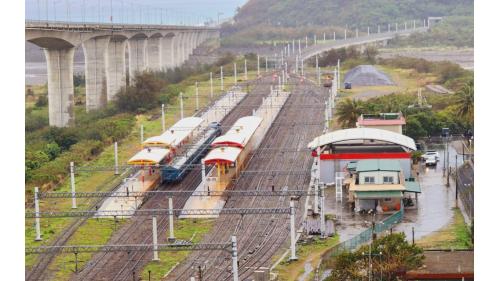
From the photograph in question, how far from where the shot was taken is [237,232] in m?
35.0

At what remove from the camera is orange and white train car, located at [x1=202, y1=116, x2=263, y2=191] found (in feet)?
135

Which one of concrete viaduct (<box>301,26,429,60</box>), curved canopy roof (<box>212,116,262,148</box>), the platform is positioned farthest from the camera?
concrete viaduct (<box>301,26,429,60</box>)

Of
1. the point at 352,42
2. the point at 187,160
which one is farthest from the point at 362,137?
the point at 352,42

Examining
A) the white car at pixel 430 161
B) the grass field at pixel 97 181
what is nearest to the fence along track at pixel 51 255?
the grass field at pixel 97 181

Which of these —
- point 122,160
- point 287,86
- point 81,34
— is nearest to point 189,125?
point 122,160

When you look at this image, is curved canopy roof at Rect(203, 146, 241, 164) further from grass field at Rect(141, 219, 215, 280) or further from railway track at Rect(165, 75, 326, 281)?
grass field at Rect(141, 219, 215, 280)

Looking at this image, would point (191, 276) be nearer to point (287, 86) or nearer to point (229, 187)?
point (229, 187)

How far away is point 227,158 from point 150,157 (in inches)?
124

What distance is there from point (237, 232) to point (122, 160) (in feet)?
49.2

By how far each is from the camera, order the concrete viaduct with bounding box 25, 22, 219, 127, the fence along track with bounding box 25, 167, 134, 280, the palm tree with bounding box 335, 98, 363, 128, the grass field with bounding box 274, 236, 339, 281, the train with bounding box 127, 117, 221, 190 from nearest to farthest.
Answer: the grass field with bounding box 274, 236, 339, 281, the fence along track with bounding box 25, 167, 134, 280, the train with bounding box 127, 117, 221, 190, the palm tree with bounding box 335, 98, 363, 128, the concrete viaduct with bounding box 25, 22, 219, 127

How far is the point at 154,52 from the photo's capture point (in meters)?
98.6

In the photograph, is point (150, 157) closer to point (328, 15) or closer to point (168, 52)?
point (168, 52)

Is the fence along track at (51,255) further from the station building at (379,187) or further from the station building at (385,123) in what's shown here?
the station building at (385,123)

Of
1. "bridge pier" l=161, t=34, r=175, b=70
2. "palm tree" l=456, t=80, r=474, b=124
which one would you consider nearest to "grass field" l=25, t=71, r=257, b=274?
"palm tree" l=456, t=80, r=474, b=124
